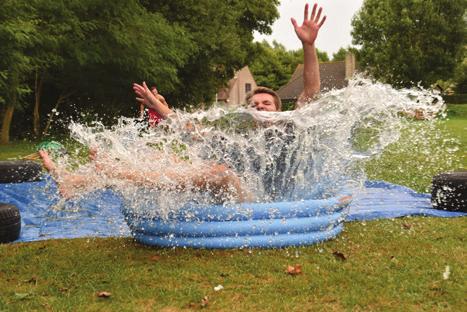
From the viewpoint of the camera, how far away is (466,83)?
5416 cm

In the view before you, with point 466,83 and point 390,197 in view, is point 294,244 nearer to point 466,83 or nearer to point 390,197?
point 390,197

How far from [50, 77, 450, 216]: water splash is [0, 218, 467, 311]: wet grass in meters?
0.55

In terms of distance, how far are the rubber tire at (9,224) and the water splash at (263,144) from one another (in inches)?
32.0

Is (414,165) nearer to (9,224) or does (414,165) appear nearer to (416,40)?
(9,224)

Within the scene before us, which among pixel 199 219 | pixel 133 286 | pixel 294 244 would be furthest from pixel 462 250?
pixel 133 286

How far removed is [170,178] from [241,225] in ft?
2.24

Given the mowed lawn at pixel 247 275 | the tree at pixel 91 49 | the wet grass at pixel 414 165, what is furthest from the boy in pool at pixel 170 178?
the tree at pixel 91 49

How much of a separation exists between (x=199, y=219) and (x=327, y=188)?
1.41 meters

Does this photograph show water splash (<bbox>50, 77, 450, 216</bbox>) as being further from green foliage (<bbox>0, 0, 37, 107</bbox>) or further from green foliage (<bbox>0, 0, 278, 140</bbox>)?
green foliage (<bbox>0, 0, 278, 140</bbox>)

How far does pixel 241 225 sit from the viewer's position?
4.68 meters

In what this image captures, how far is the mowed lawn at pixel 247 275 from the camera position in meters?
3.53

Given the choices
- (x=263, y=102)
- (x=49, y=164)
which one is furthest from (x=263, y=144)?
(x=49, y=164)

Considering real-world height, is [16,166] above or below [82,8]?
below

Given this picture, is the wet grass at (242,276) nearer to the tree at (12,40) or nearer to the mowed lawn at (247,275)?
the mowed lawn at (247,275)
